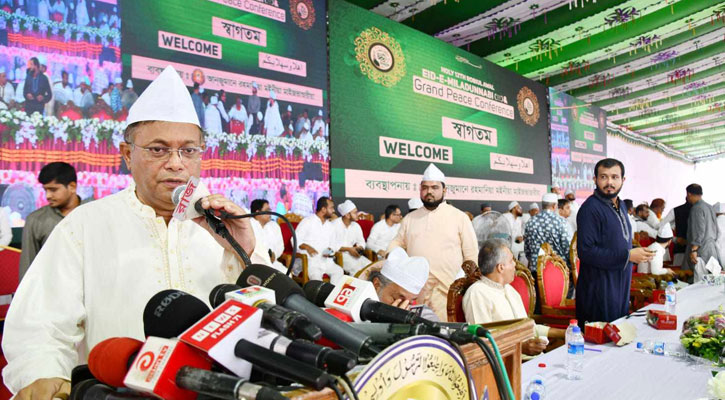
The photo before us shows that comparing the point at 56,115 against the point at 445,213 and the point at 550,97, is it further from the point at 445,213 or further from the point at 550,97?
the point at 550,97

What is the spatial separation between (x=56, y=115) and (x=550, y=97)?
9.37m

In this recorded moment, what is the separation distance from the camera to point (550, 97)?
33.6 feet

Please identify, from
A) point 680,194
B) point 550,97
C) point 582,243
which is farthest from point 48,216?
point 680,194

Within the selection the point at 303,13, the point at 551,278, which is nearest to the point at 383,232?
the point at 551,278

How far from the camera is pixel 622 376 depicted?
5.54 ft

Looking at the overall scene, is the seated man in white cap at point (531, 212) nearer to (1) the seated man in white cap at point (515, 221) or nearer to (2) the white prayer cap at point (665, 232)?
(1) the seated man in white cap at point (515, 221)

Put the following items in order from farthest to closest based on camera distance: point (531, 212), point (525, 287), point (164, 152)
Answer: point (531, 212)
point (525, 287)
point (164, 152)

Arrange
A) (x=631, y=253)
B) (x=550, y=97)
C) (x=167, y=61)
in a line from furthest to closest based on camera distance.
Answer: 1. (x=550, y=97)
2. (x=167, y=61)
3. (x=631, y=253)

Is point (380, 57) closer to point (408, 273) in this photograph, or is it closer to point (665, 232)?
point (665, 232)

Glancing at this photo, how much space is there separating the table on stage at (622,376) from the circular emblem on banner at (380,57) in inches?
191

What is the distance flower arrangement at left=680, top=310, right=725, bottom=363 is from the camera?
1.74 metres

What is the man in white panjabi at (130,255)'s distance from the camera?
37.5 inches

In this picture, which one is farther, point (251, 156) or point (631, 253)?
point (251, 156)

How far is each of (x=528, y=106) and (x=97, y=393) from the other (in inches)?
388
